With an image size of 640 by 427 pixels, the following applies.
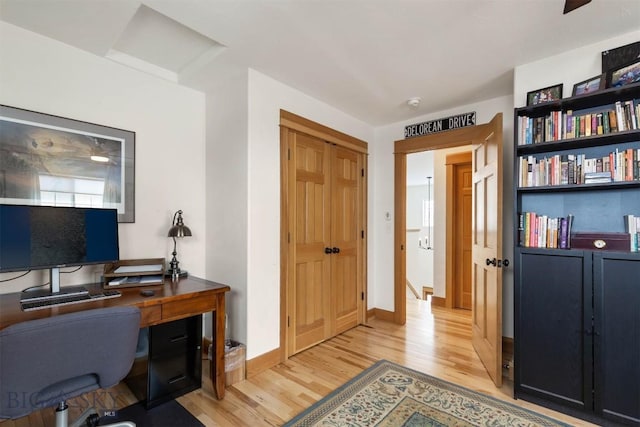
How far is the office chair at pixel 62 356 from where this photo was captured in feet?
3.79

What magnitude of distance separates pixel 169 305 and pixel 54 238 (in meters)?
0.78

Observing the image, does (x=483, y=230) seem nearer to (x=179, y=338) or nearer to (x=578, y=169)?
(x=578, y=169)

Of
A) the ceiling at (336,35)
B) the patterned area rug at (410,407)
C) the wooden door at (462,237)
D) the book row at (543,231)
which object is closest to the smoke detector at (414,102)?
the ceiling at (336,35)

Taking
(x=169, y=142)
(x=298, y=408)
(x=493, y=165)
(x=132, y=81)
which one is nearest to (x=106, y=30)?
(x=132, y=81)

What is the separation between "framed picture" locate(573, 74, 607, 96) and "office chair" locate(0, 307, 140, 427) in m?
3.04

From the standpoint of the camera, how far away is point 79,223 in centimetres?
192

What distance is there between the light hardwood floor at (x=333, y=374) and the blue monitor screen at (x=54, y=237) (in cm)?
100

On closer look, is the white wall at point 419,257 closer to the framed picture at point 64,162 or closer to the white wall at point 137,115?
the white wall at point 137,115

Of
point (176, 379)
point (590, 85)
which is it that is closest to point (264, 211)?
point (176, 379)

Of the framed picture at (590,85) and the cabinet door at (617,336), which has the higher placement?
the framed picture at (590,85)

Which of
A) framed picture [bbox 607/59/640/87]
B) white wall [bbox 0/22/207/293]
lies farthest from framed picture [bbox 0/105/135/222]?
framed picture [bbox 607/59/640/87]

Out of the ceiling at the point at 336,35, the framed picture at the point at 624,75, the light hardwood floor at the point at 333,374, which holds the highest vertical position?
the ceiling at the point at 336,35

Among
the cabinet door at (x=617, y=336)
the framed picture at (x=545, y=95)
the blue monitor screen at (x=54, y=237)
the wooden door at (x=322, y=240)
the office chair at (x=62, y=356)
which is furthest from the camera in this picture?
the wooden door at (x=322, y=240)

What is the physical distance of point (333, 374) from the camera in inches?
98.7
